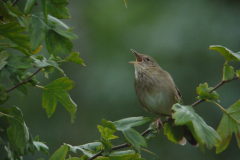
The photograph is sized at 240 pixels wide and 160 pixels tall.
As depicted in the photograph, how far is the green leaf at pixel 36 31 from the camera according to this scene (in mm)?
1667

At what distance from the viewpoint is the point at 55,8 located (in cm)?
168

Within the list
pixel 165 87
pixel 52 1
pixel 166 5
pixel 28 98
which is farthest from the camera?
pixel 166 5

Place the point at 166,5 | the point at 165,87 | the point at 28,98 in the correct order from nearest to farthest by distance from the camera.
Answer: the point at 165,87 → the point at 28,98 → the point at 166,5

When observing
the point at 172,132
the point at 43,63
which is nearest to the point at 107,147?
the point at 43,63

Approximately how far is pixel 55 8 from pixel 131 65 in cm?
422

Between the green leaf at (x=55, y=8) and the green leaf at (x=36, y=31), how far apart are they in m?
0.10

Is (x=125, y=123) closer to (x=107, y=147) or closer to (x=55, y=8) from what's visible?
(x=107, y=147)

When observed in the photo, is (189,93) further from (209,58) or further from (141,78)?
(141,78)

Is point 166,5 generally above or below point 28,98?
above

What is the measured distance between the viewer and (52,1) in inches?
65.1

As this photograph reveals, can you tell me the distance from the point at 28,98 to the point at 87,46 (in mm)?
1682

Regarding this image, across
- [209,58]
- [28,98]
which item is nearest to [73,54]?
[28,98]

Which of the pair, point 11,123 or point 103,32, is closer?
point 11,123

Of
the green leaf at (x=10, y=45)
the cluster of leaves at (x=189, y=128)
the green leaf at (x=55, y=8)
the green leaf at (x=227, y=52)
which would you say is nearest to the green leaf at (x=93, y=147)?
the cluster of leaves at (x=189, y=128)
